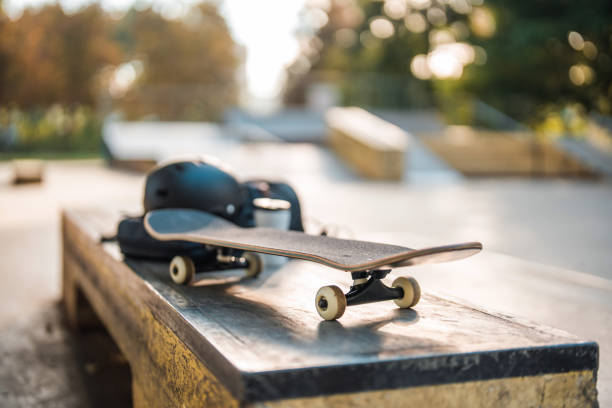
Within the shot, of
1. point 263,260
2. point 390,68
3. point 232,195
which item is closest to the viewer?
point 263,260

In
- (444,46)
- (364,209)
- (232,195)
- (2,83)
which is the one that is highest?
(444,46)

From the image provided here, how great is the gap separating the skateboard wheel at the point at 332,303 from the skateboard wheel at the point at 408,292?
0.26m

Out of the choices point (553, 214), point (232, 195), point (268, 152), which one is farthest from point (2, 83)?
point (232, 195)

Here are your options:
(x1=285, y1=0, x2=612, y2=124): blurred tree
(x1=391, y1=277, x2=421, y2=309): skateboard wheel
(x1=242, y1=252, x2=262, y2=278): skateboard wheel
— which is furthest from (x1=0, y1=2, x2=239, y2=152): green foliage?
(x1=391, y1=277, x2=421, y2=309): skateboard wheel

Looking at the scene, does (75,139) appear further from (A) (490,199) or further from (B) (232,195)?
(B) (232,195)

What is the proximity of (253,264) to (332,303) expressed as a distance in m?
0.74

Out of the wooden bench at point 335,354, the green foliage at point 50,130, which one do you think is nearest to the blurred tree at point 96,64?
the green foliage at point 50,130

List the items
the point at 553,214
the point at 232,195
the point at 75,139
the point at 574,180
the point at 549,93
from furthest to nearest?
the point at 75,139 < the point at 549,93 < the point at 574,180 < the point at 553,214 < the point at 232,195

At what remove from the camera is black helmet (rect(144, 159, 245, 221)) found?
9.23 feet

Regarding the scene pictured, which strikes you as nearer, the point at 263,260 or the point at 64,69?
the point at 263,260

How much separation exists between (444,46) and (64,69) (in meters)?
15.5

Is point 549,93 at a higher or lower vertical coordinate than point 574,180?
higher

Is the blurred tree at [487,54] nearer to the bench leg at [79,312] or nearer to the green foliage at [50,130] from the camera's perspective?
the green foliage at [50,130]

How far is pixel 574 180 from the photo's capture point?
15125mm
